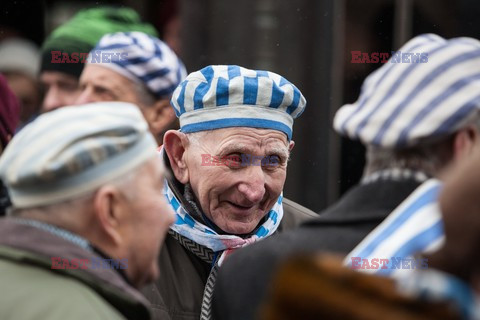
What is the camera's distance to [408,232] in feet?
8.55

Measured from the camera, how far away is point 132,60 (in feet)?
18.7

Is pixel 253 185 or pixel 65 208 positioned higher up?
pixel 65 208

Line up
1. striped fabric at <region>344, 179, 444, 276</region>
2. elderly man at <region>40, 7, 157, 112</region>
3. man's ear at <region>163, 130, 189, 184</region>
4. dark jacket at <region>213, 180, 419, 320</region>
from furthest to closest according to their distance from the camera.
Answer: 1. elderly man at <region>40, 7, 157, 112</region>
2. man's ear at <region>163, 130, 189, 184</region>
3. dark jacket at <region>213, 180, 419, 320</region>
4. striped fabric at <region>344, 179, 444, 276</region>

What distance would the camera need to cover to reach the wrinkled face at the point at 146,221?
304 cm

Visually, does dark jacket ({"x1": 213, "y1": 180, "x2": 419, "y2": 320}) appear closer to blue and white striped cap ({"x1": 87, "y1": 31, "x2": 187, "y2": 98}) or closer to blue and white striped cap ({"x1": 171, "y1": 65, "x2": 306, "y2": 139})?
blue and white striped cap ({"x1": 171, "y1": 65, "x2": 306, "y2": 139})

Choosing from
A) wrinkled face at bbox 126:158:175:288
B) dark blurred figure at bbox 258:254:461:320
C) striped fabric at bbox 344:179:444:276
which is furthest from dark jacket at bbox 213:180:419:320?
dark blurred figure at bbox 258:254:461:320

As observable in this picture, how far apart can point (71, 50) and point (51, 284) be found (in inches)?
153

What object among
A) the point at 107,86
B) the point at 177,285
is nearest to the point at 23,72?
the point at 107,86

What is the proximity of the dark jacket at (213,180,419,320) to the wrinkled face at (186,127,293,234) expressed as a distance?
1.50m

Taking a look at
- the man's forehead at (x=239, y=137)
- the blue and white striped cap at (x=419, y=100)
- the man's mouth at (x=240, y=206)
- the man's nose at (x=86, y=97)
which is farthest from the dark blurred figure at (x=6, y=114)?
the blue and white striped cap at (x=419, y=100)

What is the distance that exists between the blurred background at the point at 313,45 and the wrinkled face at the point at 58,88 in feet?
3.56

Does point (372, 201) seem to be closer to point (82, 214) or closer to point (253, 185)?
point (82, 214)

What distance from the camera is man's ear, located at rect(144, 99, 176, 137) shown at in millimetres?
5621

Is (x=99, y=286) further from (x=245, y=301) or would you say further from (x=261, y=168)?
(x=261, y=168)
